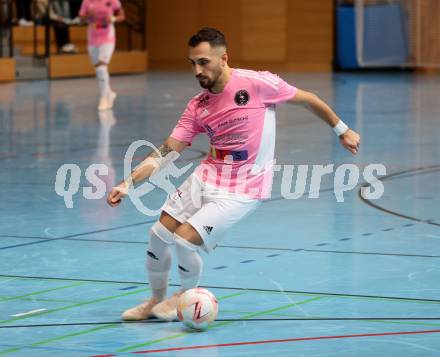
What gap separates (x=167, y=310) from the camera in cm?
680

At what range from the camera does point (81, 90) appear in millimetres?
25906

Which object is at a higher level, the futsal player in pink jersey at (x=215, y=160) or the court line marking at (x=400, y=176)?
the futsal player in pink jersey at (x=215, y=160)

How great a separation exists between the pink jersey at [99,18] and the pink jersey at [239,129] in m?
14.9

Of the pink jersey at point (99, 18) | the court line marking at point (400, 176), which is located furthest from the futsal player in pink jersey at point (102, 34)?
the court line marking at point (400, 176)

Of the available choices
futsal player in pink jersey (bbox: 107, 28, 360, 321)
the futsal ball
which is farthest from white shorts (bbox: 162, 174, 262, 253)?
the futsal ball

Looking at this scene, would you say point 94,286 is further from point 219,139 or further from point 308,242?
point 308,242

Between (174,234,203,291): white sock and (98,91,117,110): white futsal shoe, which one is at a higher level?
(174,234,203,291): white sock

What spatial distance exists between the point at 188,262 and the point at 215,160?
0.68 metres

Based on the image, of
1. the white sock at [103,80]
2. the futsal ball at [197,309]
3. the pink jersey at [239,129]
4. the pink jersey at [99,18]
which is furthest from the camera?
the pink jersey at [99,18]

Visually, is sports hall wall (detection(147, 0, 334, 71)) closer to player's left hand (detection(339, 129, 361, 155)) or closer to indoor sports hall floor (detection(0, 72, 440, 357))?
indoor sports hall floor (detection(0, 72, 440, 357))

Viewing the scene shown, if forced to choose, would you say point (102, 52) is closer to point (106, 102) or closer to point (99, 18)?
point (99, 18)

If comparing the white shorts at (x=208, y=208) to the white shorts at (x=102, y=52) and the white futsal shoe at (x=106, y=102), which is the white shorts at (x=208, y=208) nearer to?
the white futsal shoe at (x=106, y=102)

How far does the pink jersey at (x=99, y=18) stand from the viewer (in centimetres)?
2155

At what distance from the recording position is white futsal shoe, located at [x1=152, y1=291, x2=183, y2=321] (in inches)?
268
